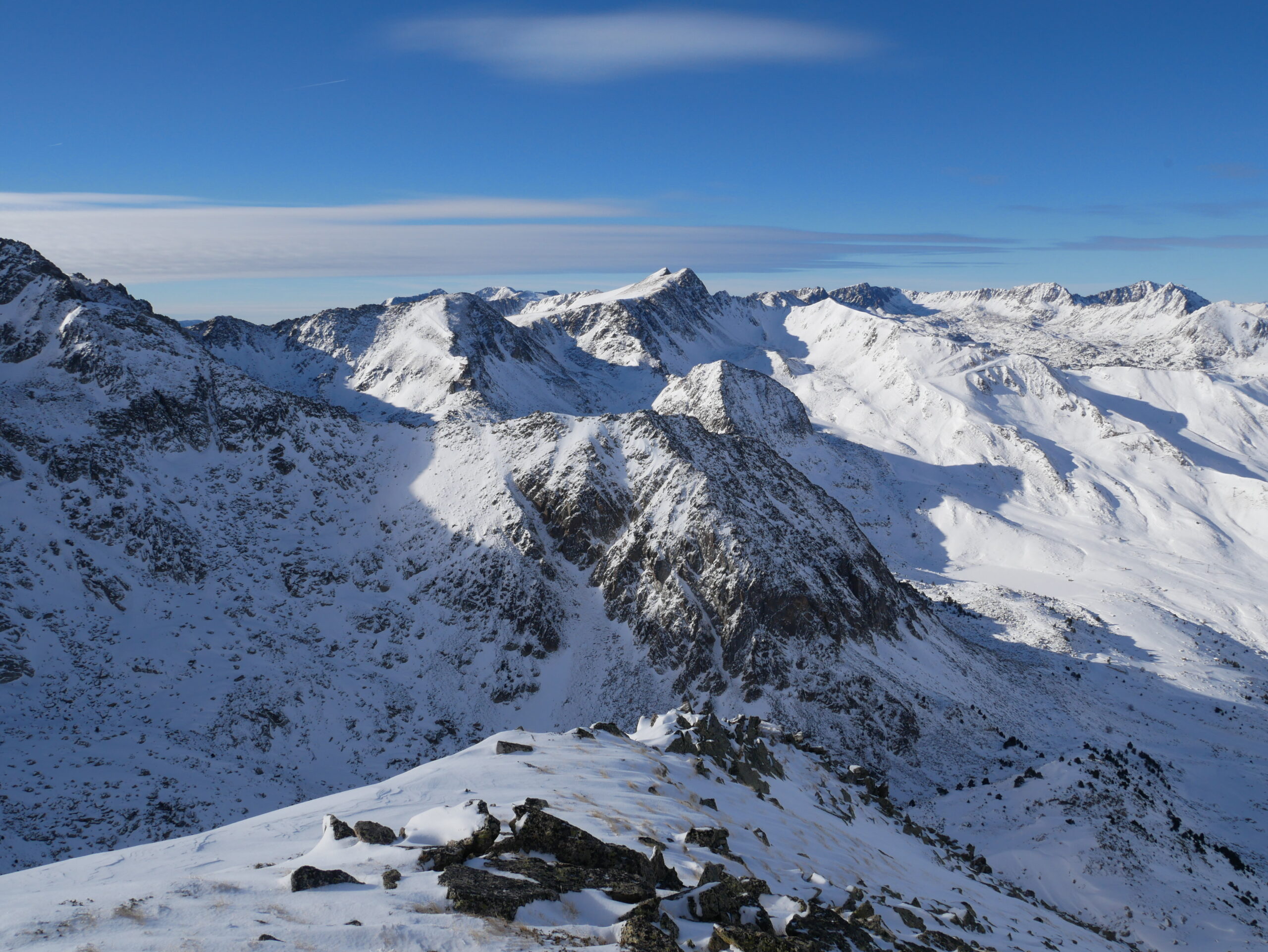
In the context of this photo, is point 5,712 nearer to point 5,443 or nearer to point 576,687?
point 5,443

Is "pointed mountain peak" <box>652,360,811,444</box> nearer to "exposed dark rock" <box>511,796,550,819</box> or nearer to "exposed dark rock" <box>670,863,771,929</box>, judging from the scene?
"exposed dark rock" <box>511,796,550,819</box>

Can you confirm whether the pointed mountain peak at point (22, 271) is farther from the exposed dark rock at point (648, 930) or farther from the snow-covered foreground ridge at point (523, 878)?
the exposed dark rock at point (648, 930)

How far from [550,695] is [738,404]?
82649 millimetres

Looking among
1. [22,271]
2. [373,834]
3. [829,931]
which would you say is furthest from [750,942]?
[22,271]

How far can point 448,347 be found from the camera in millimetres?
124375

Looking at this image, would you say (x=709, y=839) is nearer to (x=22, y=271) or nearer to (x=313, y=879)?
(x=313, y=879)

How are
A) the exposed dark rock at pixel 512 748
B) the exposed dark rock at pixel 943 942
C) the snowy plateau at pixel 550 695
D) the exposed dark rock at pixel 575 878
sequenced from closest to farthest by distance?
1. the exposed dark rock at pixel 575 878
2. the snowy plateau at pixel 550 695
3. the exposed dark rock at pixel 943 942
4. the exposed dark rock at pixel 512 748

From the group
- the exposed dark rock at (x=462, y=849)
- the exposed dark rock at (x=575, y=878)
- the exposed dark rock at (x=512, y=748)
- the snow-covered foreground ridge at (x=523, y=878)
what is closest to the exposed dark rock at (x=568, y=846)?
the snow-covered foreground ridge at (x=523, y=878)

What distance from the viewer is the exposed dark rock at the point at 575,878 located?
12453 millimetres

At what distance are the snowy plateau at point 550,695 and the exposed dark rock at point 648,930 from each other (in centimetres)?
5

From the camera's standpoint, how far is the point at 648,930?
11.0 meters

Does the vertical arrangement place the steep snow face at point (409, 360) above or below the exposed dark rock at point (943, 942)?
above

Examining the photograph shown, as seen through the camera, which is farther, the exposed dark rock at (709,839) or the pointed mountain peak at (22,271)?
the pointed mountain peak at (22,271)

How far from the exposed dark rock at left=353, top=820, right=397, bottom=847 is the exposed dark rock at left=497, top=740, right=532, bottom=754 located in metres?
8.98
